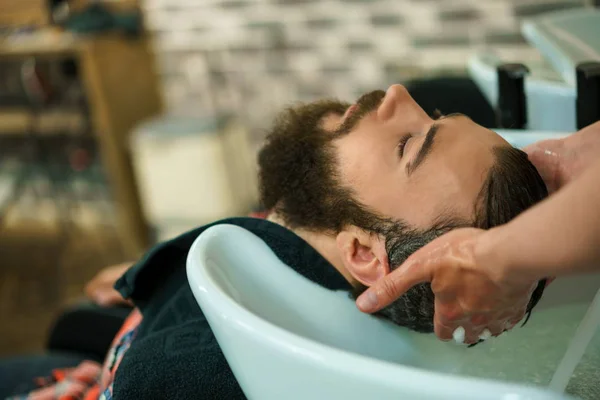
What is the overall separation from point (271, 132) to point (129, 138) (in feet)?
6.04

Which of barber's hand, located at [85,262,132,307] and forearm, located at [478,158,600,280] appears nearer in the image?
forearm, located at [478,158,600,280]

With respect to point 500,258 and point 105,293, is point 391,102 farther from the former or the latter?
point 105,293

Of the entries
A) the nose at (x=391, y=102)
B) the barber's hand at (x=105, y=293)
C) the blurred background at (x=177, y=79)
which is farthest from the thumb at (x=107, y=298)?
the blurred background at (x=177, y=79)

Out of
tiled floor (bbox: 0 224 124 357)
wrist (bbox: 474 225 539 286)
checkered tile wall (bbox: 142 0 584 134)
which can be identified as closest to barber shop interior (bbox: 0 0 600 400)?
wrist (bbox: 474 225 539 286)

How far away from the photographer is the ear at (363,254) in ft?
2.24

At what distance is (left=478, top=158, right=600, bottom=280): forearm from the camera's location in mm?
455

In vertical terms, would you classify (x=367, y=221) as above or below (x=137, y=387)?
above

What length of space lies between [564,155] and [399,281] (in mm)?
274

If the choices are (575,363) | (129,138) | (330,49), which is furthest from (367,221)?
(129,138)

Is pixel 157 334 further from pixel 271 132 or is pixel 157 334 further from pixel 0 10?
pixel 0 10

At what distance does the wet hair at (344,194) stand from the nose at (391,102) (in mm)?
33

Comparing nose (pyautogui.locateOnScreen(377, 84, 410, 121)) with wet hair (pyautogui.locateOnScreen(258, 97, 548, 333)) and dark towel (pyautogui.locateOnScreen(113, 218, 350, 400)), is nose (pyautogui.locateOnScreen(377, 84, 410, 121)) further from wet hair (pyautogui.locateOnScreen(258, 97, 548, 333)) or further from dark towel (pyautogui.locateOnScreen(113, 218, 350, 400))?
dark towel (pyautogui.locateOnScreen(113, 218, 350, 400))

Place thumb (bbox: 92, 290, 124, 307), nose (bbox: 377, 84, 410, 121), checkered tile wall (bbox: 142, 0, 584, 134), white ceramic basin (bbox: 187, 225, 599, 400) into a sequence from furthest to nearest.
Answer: checkered tile wall (bbox: 142, 0, 584, 134) → thumb (bbox: 92, 290, 124, 307) → nose (bbox: 377, 84, 410, 121) → white ceramic basin (bbox: 187, 225, 599, 400)

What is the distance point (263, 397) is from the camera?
1.77 feet
